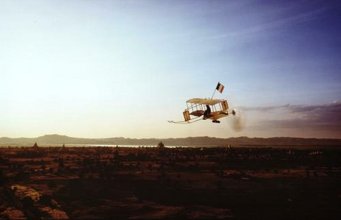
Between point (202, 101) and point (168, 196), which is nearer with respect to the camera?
point (202, 101)

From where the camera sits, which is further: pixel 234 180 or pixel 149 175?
pixel 149 175

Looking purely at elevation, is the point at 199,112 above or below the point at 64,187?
above

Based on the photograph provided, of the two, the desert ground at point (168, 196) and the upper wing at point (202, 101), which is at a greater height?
the upper wing at point (202, 101)

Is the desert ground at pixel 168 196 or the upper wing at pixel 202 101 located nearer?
the desert ground at pixel 168 196

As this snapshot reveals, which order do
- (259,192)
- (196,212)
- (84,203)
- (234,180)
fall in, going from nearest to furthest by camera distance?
(196,212) → (84,203) → (259,192) → (234,180)

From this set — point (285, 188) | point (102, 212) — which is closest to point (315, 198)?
point (285, 188)

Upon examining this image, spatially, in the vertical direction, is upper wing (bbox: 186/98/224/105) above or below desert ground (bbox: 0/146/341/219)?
above

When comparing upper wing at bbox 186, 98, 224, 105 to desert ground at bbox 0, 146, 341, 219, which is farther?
upper wing at bbox 186, 98, 224, 105

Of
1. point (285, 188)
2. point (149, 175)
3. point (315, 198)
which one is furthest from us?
point (149, 175)

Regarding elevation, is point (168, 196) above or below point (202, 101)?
below

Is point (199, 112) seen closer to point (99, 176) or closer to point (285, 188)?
point (285, 188)
